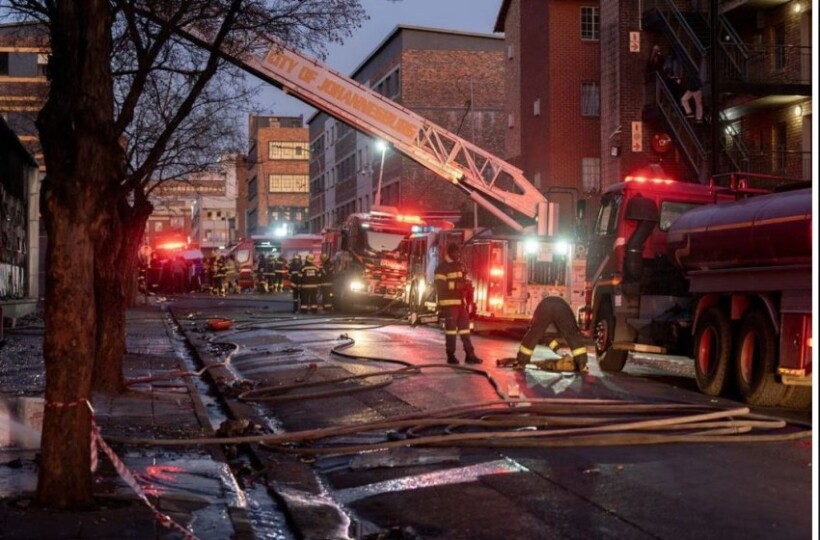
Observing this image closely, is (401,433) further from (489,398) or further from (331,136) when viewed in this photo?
(331,136)

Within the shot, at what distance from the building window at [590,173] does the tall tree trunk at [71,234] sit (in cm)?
3352

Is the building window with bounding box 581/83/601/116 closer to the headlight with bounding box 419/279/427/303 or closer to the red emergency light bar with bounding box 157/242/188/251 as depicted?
the headlight with bounding box 419/279/427/303

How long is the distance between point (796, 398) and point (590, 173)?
90.6ft

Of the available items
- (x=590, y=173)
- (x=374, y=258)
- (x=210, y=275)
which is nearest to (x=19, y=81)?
(x=210, y=275)

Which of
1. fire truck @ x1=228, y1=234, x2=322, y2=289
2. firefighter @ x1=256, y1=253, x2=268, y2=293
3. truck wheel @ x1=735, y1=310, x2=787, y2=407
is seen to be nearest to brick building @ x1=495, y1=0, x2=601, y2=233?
firefighter @ x1=256, y1=253, x2=268, y2=293

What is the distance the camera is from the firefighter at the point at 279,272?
53.8m

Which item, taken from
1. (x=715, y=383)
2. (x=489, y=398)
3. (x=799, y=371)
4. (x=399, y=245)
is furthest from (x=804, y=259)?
(x=399, y=245)

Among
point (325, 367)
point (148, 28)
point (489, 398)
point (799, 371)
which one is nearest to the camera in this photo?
point (799, 371)

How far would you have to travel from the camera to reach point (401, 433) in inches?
419

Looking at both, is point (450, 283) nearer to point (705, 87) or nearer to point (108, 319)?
point (108, 319)

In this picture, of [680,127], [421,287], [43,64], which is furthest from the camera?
[680,127]

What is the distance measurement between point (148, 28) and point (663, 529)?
35.1ft

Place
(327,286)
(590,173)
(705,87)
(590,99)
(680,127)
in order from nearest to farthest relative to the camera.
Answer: (705,87)
(680,127)
(327,286)
(590,173)
(590,99)

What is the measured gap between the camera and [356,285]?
3522cm
